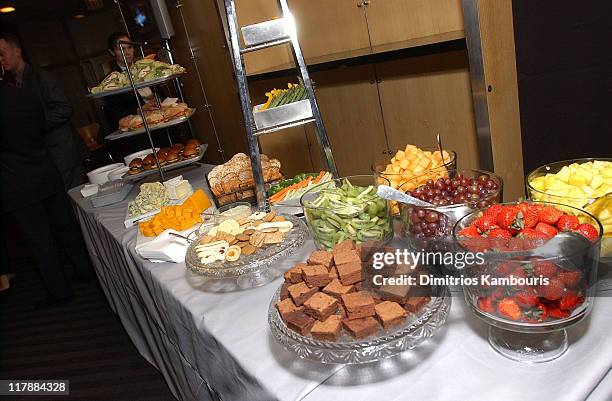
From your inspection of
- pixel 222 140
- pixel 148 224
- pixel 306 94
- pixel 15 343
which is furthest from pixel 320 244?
pixel 222 140

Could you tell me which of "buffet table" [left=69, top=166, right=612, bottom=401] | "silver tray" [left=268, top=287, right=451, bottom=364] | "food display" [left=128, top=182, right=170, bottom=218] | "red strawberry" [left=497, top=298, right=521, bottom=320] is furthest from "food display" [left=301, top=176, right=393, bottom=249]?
"food display" [left=128, top=182, right=170, bottom=218]

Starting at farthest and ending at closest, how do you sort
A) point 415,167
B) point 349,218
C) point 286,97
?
1. point 286,97
2. point 415,167
3. point 349,218

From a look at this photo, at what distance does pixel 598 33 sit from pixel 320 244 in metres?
1.27

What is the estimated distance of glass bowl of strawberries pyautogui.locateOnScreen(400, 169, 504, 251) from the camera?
0.85m

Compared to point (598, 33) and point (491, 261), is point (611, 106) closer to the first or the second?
point (598, 33)

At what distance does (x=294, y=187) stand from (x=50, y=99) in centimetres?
256

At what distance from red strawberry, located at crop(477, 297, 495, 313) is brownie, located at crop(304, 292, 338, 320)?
226 millimetres

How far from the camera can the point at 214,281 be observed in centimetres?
117

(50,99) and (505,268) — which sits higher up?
(50,99)

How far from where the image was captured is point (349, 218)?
1013 mm

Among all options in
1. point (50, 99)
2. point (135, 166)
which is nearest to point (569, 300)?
point (135, 166)

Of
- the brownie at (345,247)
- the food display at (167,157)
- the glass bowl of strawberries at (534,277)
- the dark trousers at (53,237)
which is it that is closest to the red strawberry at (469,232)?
the glass bowl of strawberries at (534,277)

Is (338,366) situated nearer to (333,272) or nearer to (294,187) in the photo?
(333,272)

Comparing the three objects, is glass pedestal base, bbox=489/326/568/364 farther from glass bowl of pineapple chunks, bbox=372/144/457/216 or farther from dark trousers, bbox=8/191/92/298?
dark trousers, bbox=8/191/92/298
